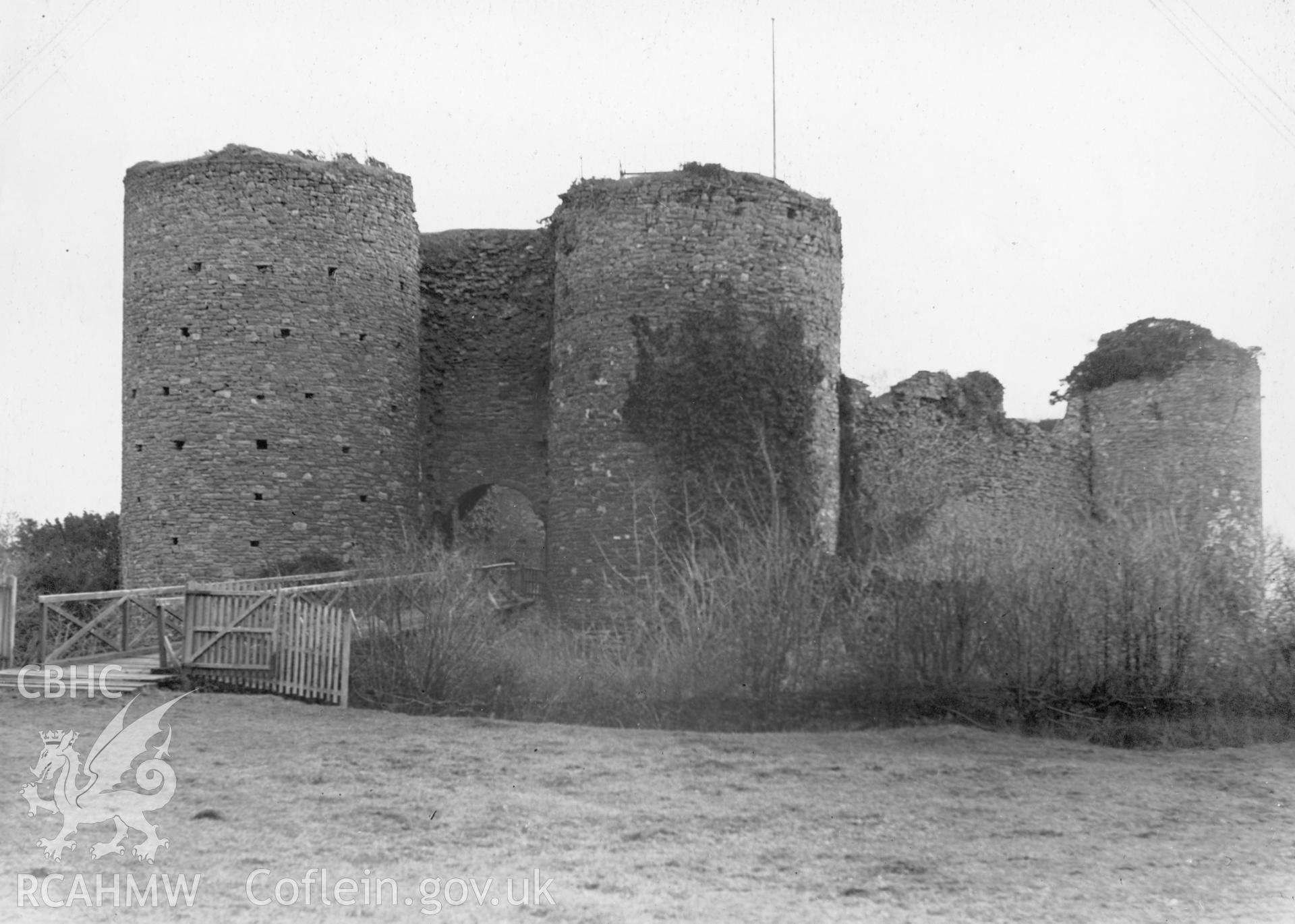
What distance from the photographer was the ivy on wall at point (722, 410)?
18.6 m

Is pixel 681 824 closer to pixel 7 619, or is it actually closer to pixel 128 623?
pixel 7 619

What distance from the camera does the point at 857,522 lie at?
809 inches

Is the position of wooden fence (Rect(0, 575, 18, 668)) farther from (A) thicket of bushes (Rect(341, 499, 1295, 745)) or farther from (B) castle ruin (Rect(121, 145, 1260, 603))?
(B) castle ruin (Rect(121, 145, 1260, 603))

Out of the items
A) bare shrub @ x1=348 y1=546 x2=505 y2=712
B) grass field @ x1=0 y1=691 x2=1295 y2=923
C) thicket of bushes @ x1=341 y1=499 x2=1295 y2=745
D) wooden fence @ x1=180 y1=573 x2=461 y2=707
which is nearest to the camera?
grass field @ x1=0 y1=691 x2=1295 y2=923

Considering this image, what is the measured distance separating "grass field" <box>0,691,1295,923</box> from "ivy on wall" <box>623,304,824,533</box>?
6.21 metres

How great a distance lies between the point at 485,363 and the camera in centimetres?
2241

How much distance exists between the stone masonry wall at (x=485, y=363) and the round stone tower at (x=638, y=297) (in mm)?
2271

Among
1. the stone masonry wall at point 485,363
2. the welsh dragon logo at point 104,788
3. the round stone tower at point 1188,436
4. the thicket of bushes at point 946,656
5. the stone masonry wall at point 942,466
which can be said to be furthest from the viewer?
the round stone tower at point 1188,436

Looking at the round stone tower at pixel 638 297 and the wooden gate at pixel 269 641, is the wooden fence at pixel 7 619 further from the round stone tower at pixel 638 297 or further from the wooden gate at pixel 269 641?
the round stone tower at pixel 638 297

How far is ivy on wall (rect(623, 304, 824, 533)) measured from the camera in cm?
1862

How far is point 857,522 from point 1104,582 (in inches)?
256

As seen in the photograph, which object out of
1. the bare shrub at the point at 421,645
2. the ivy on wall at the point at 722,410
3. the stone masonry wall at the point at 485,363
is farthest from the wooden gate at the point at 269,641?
the stone masonry wall at the point at 485,363

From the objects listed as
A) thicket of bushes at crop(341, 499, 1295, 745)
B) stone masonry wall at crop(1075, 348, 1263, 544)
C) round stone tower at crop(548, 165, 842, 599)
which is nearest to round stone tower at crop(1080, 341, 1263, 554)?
stone masonry wall at crop(1075, 348, 1263, 544)

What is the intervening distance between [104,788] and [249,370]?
1196 cm
